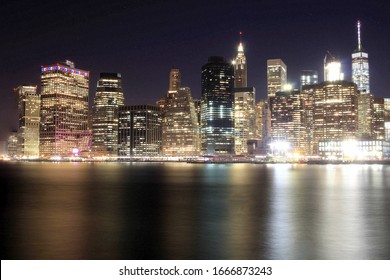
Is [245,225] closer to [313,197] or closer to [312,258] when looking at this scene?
[312,258]

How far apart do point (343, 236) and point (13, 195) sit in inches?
1900

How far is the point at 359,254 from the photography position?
25.5 metres

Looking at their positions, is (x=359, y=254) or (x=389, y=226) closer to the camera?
(x=359, y=254)

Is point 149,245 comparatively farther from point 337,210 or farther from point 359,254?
point 337,210

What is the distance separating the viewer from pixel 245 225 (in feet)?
116

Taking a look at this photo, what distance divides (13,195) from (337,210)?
43.7 meters

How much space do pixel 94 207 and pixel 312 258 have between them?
95.4 feet

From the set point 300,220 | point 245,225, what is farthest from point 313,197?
point 245,225

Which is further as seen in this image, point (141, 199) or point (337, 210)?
point (141, 199)
